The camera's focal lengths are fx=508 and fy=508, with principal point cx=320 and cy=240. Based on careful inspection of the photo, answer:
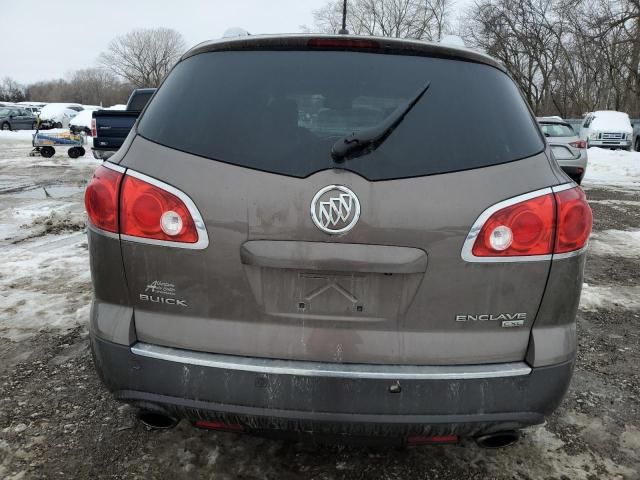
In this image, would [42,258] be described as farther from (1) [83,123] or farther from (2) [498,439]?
(1) [83,123]

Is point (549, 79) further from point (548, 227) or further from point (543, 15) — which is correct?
point (548, 227)

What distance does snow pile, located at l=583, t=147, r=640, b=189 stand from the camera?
51.4 ft

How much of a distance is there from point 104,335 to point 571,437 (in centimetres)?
232

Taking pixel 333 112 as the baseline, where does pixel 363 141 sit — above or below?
below

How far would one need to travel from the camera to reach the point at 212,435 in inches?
100

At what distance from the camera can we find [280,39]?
2021 millimetres

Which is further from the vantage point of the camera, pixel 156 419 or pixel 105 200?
pixel 156 419

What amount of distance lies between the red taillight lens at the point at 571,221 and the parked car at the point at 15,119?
43237 millimetres

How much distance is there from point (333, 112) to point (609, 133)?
83.9 feet

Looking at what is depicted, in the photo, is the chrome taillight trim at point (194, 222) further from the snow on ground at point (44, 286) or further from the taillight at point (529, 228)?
the snow on ground at point (44, 286)

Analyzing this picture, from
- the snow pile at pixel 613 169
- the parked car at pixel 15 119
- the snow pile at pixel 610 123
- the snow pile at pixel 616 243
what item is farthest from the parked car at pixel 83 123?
the snow pile at pixel 616 243

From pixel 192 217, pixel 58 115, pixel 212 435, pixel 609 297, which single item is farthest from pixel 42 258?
pixel 58 115

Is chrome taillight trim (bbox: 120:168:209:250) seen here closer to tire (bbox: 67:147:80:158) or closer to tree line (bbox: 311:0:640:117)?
tire (bbox: 67:147:80:158)

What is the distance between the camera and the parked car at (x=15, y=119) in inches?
1463
